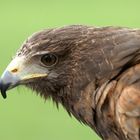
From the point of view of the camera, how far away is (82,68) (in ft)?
23.6

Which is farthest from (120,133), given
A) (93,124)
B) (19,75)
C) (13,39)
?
(13,39)

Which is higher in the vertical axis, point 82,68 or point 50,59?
point 50,59

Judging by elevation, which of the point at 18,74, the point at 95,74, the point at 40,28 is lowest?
the point at 40,28

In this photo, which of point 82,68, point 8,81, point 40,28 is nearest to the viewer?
point 8,81

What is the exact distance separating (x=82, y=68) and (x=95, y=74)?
0.49 ft

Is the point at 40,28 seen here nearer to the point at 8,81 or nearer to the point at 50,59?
the point at 50,59

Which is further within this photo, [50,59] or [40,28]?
[40,28]

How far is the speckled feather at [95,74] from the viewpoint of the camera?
683 centimetres

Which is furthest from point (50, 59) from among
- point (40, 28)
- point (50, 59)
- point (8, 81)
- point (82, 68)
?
point (40, 28)

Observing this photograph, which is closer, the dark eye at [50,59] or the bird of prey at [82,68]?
the bird of prey at [82,68]

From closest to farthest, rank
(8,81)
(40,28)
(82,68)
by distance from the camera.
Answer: (8,81) < (82,68) < (40,28)

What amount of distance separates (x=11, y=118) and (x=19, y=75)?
7792 mm

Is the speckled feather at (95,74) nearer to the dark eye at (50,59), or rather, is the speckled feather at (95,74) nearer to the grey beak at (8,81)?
the dark eye at (50,59)

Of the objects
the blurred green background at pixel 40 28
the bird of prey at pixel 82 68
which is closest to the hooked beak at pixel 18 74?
the bird of prey at pixel 82 68
